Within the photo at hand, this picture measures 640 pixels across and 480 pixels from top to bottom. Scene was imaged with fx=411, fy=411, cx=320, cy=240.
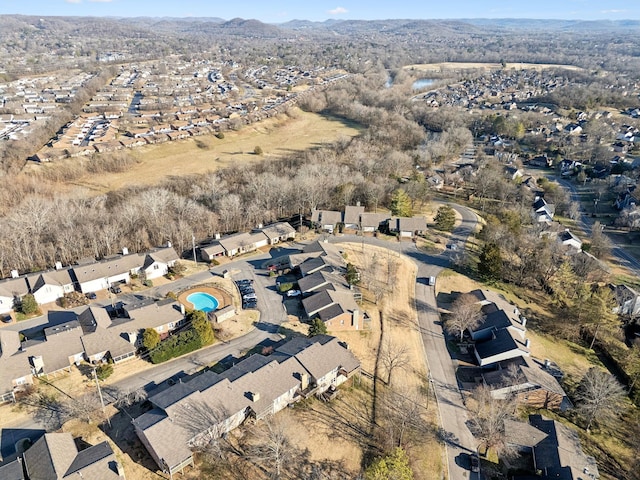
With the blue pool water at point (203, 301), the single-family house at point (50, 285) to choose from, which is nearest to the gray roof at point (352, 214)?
the blue pool water at point (203, 301)

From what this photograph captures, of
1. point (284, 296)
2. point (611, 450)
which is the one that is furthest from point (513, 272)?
point (284, 296)

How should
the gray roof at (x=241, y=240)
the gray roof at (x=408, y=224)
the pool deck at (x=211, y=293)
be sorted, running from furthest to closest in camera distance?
1. the gray roof at (x=408, y=224)
2. the gray roof at (x=241, y=240)
3. the pool deck at (x=211, y=293)

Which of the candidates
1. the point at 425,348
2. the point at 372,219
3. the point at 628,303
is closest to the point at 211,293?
the point at 425,348

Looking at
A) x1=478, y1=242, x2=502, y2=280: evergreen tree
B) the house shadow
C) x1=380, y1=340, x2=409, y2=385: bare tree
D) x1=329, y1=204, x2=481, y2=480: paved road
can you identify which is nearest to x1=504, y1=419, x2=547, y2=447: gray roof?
x1=329, y1=204, x2=481, y2=480: paved road

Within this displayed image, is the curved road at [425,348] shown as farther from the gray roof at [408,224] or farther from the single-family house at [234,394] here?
the single-family house at [234,394]

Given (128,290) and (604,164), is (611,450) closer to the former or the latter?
(128,290)

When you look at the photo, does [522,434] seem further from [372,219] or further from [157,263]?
[157,263]

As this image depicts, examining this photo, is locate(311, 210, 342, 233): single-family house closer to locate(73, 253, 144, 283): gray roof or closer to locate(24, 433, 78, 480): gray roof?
locate(73, 253, 144, 283): gray roof
